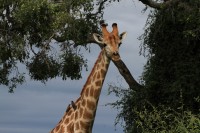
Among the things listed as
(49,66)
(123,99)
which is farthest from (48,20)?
(123,99)

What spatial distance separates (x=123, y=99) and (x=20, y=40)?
6.64 meters

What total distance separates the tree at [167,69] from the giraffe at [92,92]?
783 cm

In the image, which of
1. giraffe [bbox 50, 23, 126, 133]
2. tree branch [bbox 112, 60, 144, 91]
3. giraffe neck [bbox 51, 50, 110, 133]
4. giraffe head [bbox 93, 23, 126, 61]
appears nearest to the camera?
giraffe head [bbox 93, 23, 126, 61]

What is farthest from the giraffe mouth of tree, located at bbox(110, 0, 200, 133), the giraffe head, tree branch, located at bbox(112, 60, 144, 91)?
tree branch, located at bbox(112, 60, 144, 91)

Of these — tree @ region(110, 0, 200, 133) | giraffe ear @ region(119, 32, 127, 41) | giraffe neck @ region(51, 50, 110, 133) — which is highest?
tree @ region(110, 0, 200, 133)

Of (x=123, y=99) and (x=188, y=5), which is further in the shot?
(x=123, y=99)

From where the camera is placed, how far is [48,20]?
70.5ft

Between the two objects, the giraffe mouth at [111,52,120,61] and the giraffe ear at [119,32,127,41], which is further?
the giraffe ear at [119,32,127,41]

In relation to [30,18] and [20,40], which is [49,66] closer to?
[20,40]

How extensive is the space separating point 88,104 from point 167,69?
35.3ft

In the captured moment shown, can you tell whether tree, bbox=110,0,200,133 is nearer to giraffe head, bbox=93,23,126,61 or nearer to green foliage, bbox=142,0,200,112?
green foliage, bbox=142,0,200,112

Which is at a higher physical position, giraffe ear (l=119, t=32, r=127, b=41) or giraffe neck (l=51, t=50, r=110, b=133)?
giraffe ear (l=119, t=32, r=127, b=41)

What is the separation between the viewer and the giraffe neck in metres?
15.8

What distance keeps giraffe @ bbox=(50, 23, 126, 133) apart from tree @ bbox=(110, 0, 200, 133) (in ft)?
25.7
